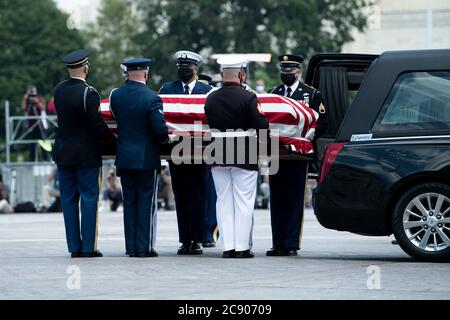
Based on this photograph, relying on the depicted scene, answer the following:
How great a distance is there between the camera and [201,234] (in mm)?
15742

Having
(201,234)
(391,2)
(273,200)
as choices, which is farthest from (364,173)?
(391,2)

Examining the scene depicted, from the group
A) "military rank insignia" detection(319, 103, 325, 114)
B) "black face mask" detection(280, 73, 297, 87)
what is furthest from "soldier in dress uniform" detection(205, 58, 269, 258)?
"military rank insignia" detection(319, 103, 325, 114)

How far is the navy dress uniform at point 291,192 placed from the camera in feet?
48.9

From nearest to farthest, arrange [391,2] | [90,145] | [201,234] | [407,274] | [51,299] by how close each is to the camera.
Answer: [51,299]
[407,274]
[90,145]
[201,234]
[391,2]

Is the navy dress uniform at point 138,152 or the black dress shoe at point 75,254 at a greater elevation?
the navy dress uniform at point 138,152

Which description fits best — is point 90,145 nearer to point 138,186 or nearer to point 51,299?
point 138,186

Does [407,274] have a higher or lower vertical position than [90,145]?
lower

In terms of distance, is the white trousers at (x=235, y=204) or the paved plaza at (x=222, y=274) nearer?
the paved plaza at (x=222, y=274)

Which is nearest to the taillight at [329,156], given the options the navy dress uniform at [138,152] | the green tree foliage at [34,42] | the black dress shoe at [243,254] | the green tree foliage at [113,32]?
the black dress shoe at [243,254]

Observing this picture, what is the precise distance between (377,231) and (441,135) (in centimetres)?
110

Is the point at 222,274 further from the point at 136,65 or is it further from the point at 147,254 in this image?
the point at 136,65

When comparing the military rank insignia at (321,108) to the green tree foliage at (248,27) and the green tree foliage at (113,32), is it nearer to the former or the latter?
the green tree foliage at (248,27)

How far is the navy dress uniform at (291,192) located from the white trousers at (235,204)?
51 cm

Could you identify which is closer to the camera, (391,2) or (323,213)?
(323,213)
